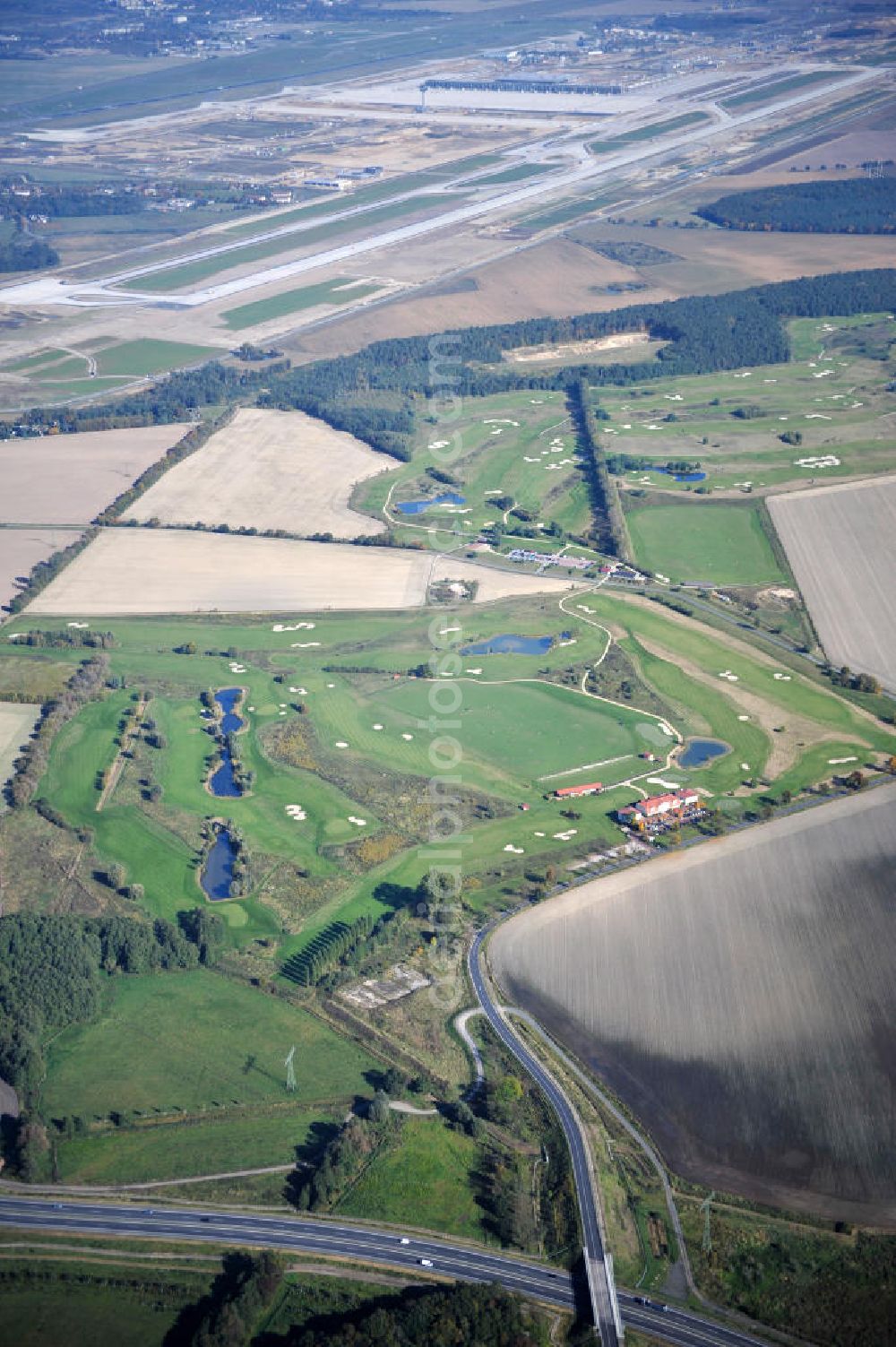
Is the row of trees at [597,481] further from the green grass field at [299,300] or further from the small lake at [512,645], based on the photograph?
the green grass field at [299,300]

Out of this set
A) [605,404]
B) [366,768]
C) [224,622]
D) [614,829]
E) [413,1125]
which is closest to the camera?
[413,1125]

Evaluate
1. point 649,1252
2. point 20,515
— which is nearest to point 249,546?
point 20,515

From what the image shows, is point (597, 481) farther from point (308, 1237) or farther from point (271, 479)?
point (308, 1237)

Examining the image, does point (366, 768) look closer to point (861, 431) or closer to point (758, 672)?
point (758, 672)

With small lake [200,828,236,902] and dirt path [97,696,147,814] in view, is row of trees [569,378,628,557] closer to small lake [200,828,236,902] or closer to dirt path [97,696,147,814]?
dirt path [97,696,147,814]

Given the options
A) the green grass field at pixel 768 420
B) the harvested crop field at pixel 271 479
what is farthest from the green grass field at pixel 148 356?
the green grass field at pixel 768 420
